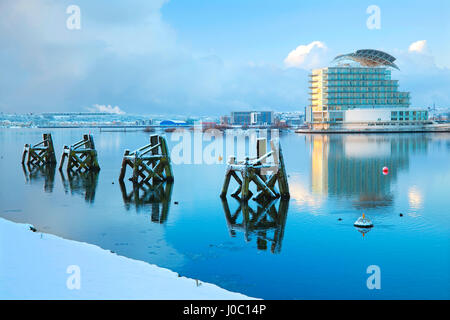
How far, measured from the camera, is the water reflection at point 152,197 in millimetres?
22761

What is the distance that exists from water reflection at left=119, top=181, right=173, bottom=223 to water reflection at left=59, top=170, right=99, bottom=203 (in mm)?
1920

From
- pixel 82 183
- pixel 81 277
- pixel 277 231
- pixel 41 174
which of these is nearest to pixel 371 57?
pixel 41 174

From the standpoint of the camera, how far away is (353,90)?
16588 cm

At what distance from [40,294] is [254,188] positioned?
63.5 feet

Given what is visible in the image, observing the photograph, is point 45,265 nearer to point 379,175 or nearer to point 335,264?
point 335,264

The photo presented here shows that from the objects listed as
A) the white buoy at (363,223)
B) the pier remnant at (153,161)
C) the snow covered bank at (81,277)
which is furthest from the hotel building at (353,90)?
the snow covered bank at (81,277)

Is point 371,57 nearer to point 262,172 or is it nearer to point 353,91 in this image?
point 353,91

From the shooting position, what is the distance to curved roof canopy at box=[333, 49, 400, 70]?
551ft

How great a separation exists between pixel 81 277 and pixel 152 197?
51.1ft

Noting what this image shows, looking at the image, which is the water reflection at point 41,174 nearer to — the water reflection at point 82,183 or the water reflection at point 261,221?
the water reflection at point 82,183

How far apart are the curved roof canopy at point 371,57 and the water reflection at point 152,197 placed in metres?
151

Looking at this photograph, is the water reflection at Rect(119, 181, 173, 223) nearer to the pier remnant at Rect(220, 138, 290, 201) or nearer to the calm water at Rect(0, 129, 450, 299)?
the calm water at Rect(0, 129, 450, 299)

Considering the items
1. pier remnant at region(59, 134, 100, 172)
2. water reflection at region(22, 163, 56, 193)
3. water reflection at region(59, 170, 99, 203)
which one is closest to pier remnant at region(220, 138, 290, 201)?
water reflection at region(59, 170, 99, 203)
